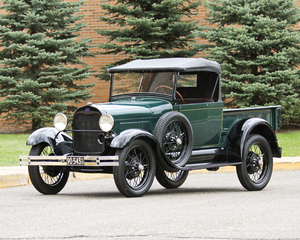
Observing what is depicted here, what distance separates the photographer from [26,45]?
59.5 feet

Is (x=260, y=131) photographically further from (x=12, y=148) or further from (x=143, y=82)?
(x=12, y=148)

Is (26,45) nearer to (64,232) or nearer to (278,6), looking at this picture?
(278,6)

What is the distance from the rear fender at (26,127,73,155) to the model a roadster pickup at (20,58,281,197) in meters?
0.02

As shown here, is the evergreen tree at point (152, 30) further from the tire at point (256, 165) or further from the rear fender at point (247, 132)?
the tire at point (256, 165)

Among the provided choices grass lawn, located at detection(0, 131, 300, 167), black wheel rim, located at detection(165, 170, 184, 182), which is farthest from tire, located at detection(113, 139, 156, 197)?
grass lawn, located at detection(0, 131, 300, 167)

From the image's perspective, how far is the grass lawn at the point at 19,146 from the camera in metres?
13.2

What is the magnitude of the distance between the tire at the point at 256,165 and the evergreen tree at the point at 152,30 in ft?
30.5

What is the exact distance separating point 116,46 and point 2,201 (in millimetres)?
11806

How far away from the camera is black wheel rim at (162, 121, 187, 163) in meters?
8.72

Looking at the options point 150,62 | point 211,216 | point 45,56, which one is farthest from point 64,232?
point 45,56

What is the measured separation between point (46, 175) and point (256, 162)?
3749mm

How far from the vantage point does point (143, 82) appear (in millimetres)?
9492

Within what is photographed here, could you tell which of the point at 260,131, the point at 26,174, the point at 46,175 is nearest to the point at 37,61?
the point at 26,174

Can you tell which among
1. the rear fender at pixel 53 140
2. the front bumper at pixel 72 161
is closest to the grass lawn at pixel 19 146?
the rear fender at pixel 53 140
